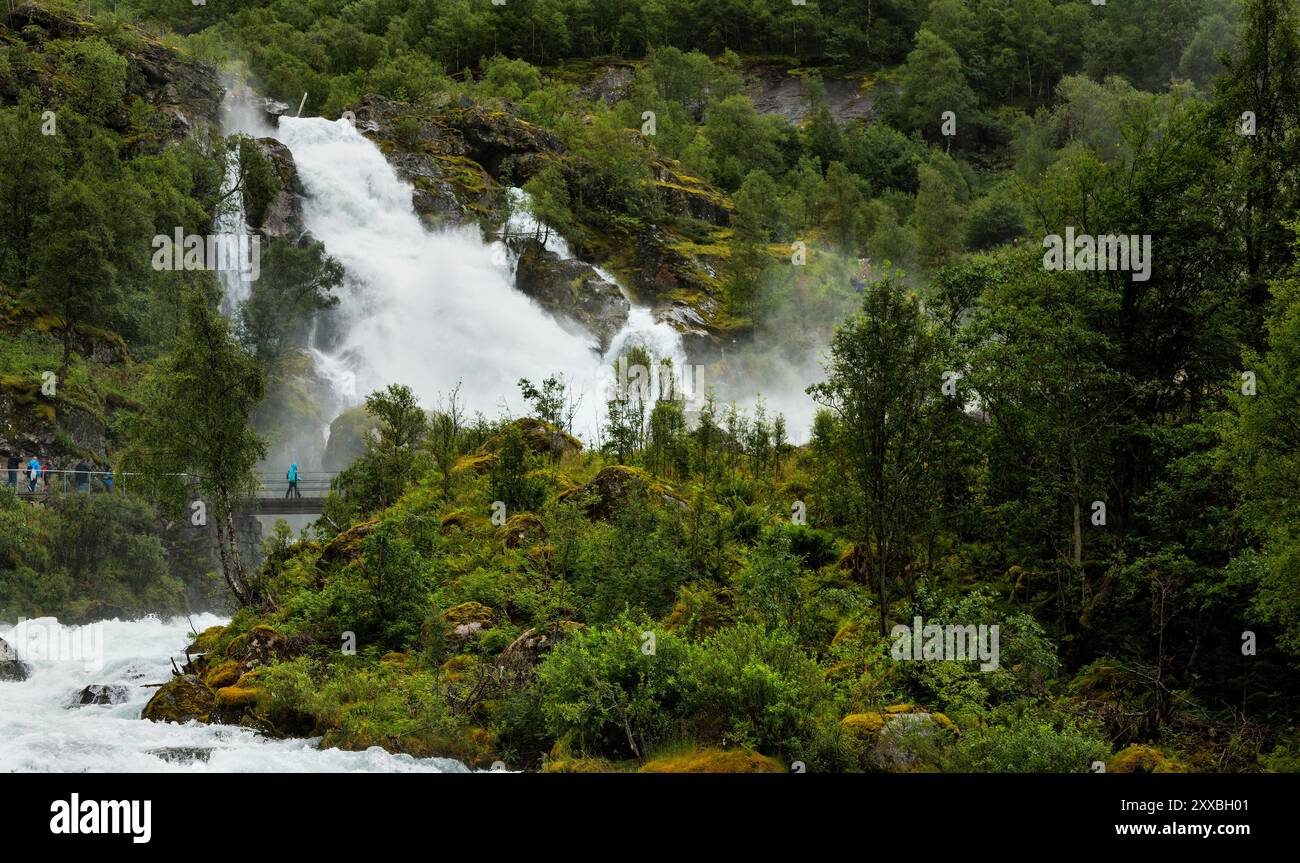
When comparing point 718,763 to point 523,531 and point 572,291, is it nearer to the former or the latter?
point 523,531

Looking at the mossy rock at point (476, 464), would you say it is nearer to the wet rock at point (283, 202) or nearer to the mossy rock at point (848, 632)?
the mossy rock at point (848, 632)

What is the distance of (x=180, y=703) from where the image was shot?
21.8 metres

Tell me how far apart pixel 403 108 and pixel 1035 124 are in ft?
188

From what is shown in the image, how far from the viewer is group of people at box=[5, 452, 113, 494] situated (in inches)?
1399

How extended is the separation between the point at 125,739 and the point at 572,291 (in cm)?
4548

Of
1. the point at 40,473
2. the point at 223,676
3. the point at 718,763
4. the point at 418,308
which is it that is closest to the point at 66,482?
the point at 40,473

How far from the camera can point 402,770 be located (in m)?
16.8

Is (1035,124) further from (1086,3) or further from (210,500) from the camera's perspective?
(210,500)

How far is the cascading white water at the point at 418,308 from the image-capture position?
5534cm

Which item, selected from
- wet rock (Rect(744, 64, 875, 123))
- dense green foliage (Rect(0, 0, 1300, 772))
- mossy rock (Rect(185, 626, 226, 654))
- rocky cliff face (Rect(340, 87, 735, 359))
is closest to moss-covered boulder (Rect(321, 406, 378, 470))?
dense green foliage (Rect(0, 0, 1300, 772))

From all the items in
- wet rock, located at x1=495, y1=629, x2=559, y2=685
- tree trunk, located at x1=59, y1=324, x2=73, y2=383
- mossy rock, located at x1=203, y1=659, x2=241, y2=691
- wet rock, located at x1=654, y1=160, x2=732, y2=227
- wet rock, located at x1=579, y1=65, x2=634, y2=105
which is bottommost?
mossy rock, located at x1=203, y1=659, x2=241, y2=691

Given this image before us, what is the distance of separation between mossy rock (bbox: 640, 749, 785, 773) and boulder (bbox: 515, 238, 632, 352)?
46.6 meters

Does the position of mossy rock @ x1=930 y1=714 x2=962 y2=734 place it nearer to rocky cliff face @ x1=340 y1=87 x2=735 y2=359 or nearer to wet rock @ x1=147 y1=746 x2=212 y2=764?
wet rock @ x1=147 y1=746 x2=212 y2=764
